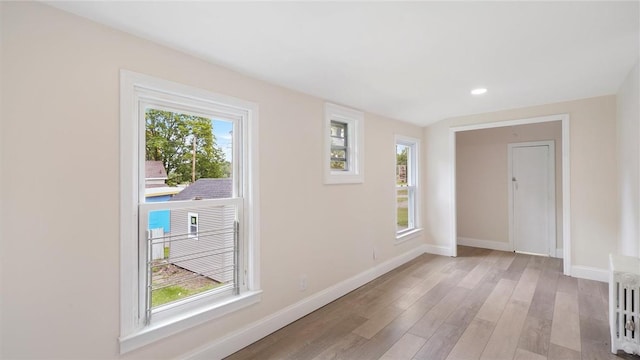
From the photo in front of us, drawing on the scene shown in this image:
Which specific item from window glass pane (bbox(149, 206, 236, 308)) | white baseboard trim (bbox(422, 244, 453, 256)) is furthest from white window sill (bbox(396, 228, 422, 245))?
window glass pane (bbox(149, 206, 236, 308))

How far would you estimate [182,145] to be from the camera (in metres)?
2.05

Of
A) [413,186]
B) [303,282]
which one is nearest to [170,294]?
[303,282]

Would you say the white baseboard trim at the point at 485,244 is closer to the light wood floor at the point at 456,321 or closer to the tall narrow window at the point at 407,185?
the light wood floor at the point at 456,321

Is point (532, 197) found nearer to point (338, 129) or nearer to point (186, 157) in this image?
point (338, 129)

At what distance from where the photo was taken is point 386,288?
3.45 metres

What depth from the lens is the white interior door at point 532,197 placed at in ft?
15.6

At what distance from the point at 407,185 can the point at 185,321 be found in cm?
380

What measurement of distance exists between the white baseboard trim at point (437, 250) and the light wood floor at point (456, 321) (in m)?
0.86

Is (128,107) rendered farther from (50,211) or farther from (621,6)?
(621,6)

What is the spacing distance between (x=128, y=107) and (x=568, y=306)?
4.13 m

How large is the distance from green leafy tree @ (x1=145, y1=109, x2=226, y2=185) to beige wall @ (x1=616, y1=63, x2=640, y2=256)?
348 cm

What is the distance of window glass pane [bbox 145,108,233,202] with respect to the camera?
6.23 ft

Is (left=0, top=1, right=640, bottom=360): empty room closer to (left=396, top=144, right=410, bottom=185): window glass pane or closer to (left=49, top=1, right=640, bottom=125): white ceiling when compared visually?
(left=49, top=1, right=640, bottom=125): white ceiling

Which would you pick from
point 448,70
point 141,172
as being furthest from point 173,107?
point 448,70
